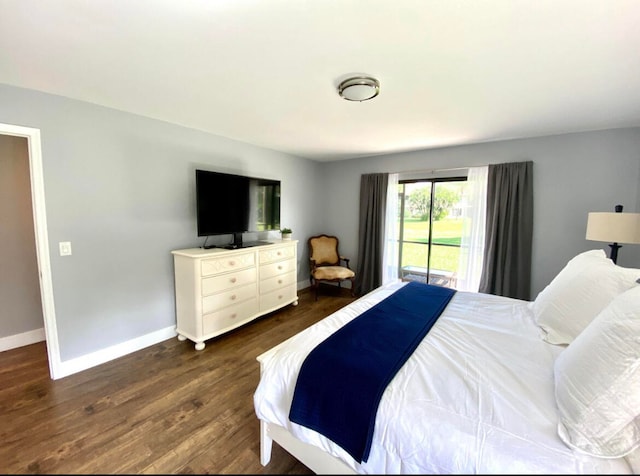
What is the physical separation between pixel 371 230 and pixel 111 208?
346cm

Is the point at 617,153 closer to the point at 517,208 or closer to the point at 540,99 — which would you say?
the point at 517,208

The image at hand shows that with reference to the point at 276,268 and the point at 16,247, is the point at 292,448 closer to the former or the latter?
the point at 276,268

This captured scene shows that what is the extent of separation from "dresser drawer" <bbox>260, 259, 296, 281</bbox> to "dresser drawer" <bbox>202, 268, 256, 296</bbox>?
0.58ft

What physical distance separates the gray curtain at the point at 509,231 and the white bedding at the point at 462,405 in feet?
6.04

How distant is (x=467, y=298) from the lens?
2.48 metres

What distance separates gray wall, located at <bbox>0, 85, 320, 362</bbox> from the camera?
7.32ft

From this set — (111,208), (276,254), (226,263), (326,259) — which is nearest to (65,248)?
(111,208)

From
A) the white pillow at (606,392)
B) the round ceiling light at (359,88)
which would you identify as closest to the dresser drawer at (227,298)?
the round ceiling light at (359,88)

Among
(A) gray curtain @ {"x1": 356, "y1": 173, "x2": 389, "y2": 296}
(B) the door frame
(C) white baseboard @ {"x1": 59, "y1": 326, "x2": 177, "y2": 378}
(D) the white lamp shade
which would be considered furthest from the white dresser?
(D) the white lamp shade

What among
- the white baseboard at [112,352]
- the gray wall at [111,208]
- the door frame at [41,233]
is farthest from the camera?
the white baseboard at [112,352]

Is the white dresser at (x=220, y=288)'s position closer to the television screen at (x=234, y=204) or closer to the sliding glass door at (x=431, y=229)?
the television screen at (x=234, y=204)

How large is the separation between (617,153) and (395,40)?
3.13 meters

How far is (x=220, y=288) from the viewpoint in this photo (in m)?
2.93

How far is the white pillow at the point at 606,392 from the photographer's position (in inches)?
36.4
